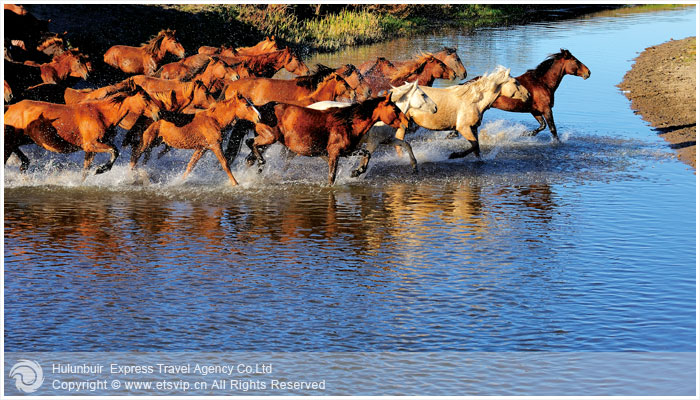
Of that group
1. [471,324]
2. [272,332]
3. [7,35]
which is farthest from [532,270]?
[7,35]

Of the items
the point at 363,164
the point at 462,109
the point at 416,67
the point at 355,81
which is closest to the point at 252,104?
the point at 363,164

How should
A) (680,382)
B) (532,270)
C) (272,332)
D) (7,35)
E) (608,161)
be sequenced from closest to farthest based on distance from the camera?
(680,382) < (272,332) < (532,270) < (608,161) < (7,35)

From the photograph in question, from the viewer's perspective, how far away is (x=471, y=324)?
856cm

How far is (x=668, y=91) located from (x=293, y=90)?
35.9 feet

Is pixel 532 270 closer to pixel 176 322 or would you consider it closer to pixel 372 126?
pixel 176 322

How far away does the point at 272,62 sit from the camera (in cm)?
1875

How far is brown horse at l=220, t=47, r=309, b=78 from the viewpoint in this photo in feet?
60.9

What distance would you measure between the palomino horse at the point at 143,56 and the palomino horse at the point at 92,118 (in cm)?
633

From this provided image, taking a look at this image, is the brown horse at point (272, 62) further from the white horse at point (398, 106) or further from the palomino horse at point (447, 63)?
the white horse at point (398, 106)

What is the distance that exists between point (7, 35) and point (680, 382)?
1568 cm

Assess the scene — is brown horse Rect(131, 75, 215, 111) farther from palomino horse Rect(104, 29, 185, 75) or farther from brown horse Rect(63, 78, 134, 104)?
palomino horse Rect(104, 29, 185, 75)

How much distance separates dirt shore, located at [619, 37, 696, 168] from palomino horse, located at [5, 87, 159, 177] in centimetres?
795

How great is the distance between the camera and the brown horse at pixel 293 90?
612 inches

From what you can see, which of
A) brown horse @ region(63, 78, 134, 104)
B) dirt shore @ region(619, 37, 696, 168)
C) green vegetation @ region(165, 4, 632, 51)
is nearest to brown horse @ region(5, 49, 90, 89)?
brown horse @ region(63, 78, 134, 104)
